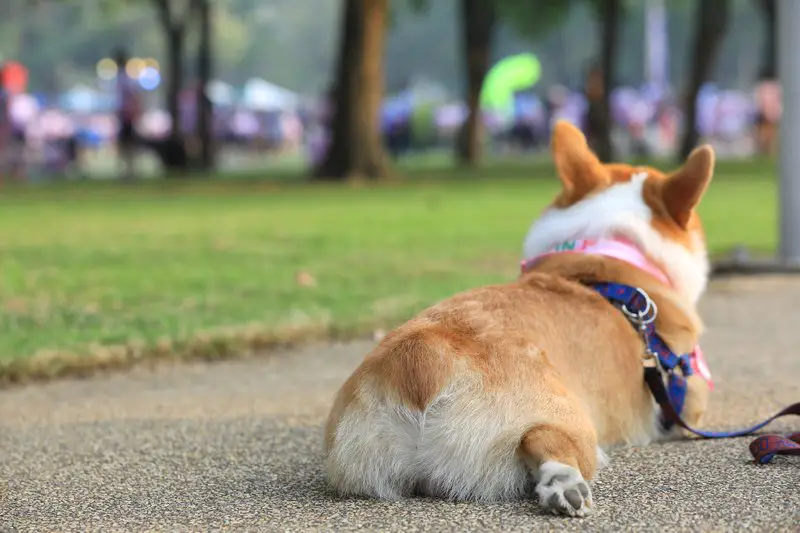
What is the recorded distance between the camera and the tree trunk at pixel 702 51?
26281mm

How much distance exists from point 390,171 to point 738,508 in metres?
17.8

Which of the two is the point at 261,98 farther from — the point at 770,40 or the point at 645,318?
the point at 645,318

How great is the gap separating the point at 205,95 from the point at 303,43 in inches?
3271

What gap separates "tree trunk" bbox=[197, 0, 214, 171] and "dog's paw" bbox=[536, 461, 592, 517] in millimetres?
25338

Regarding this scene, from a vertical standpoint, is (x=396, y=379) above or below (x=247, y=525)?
above

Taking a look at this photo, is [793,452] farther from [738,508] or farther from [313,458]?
[313,458]

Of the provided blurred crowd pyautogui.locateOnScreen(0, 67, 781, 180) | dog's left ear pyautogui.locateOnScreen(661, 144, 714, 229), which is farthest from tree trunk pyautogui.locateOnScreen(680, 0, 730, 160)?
dog's left ear pyautogui.locateOnScreen(661, 144, 714, 229)

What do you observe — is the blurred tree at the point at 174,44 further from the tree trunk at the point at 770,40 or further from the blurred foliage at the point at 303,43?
the blurred foliage at the point at 303,43

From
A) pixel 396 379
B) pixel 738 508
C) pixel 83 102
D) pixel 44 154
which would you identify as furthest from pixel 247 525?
pixel 83 102

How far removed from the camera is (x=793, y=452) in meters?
3.93

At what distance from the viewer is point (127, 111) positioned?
951 inches

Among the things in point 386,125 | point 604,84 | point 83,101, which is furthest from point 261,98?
point 604,84

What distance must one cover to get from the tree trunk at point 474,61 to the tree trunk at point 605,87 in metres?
2.60

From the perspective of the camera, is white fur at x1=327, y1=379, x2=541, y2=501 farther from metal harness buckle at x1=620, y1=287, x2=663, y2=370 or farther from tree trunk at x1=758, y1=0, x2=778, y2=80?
tree trunk at x1=758, y1=0, x2=778, y2=80
